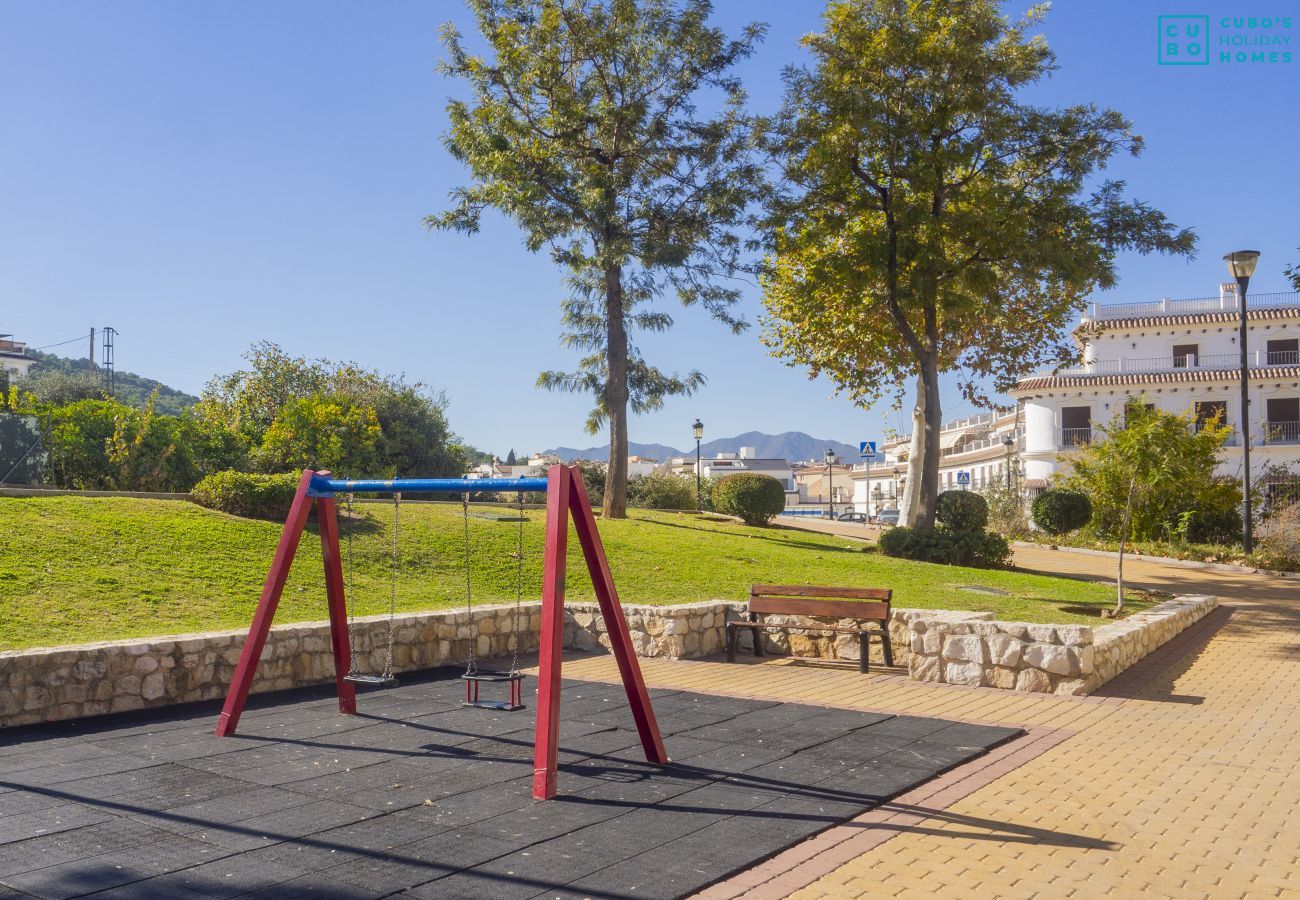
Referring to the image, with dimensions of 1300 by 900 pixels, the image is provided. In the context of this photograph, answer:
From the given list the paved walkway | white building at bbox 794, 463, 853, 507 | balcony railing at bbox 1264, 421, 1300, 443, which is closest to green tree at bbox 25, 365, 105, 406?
the paved walkway

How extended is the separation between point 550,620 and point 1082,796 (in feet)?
11.1

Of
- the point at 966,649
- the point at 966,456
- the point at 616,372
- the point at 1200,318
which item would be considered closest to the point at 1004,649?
the point at 966,649

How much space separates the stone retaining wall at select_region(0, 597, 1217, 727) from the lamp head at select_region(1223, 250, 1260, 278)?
10978 millimetres

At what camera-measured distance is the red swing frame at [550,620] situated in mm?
6059

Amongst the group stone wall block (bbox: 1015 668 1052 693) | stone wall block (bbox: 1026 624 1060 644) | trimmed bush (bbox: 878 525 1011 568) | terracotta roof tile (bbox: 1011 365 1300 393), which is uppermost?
terracotta roof tile (bbox: 1011 365 1300 393)

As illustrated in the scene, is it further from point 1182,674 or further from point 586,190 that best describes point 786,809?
point 586,190

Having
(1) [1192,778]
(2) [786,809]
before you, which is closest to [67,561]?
(2) [786,809]

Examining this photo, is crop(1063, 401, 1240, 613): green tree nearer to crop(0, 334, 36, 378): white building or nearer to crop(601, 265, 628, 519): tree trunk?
crop(601, 265, 628, 519): tree trunk

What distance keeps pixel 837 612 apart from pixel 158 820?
7.08 m

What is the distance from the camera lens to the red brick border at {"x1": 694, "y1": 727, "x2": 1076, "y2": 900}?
15.2 feet

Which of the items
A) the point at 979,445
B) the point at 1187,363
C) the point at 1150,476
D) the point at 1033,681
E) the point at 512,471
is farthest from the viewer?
the point at 979,445

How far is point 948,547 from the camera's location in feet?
65.8

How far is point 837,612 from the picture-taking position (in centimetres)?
1078

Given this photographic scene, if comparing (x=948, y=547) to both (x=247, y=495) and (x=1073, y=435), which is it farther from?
(x=1073, y=435)
